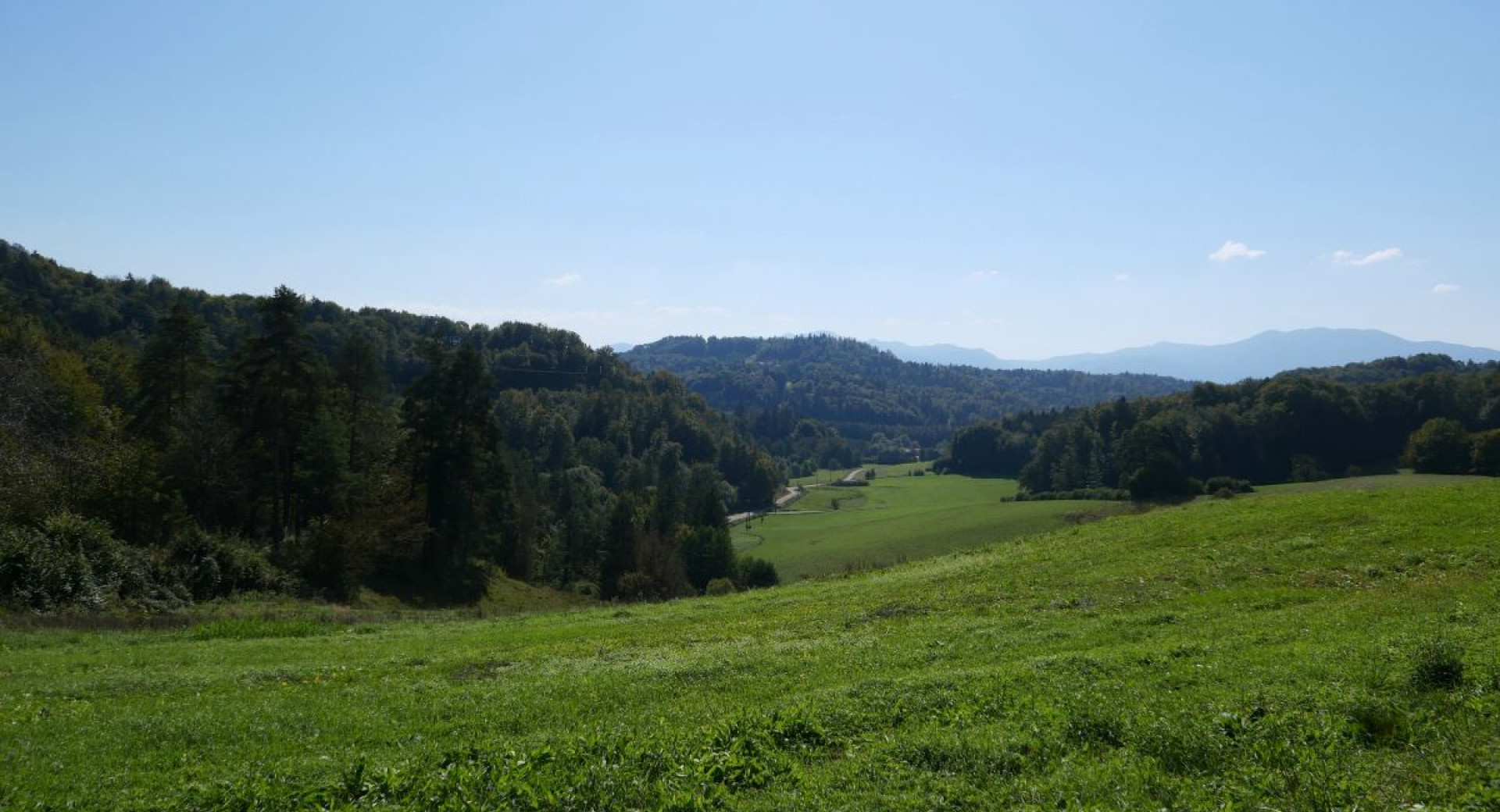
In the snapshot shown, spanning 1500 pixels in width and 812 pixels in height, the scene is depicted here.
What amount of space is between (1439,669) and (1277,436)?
11086 centimetres

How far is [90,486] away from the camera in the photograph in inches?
1405

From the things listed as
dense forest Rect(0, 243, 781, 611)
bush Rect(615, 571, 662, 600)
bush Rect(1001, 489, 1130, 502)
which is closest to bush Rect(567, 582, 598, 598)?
dense forest Rect(0, 243, 781, 611)

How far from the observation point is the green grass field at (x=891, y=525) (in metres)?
72.2

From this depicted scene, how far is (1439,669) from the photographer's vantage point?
9.95 meters

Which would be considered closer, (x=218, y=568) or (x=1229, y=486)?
(x=218, y=568)

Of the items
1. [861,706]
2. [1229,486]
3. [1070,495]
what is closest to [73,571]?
[861,706]

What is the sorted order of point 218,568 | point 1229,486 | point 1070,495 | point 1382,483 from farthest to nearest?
point 1070,495 → point 1229,486 → point 1382,483 → point 218,568

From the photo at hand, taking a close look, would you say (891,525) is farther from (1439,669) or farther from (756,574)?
(1439,669)

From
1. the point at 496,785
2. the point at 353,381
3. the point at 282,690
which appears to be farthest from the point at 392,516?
the point at 496,785

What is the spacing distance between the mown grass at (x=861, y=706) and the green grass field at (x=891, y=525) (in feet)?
76.8

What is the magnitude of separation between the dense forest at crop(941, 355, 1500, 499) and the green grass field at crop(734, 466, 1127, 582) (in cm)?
828

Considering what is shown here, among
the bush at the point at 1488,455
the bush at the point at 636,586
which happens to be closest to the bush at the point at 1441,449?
the bush at the point at 1488,455

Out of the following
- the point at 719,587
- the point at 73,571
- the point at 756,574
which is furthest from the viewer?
the point at 756,574

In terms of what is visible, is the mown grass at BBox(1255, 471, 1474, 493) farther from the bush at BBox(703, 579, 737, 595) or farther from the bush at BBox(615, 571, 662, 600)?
the bush at BBox(615, 571, 662, 600)
